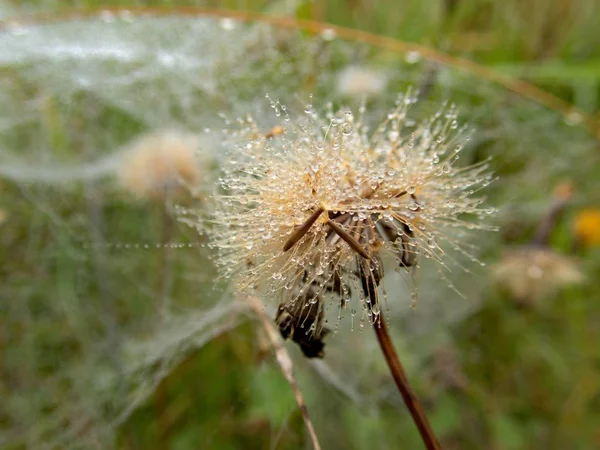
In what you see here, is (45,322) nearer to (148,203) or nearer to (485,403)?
(148,203)

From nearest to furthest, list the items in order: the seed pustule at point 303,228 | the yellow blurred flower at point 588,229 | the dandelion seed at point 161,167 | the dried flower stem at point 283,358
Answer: the seed pustule at point 303,228 < the dried flower stem at point 283,358 < the dandelion seed at point 161,167 < the yellow blurred flower at point 588,229

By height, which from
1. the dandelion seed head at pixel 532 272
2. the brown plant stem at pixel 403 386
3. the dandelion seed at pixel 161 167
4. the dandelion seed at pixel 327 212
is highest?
the dandelion seed at pixel 161 167

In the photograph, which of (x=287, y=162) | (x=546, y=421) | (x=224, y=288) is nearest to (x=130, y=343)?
(x=224, y=288)

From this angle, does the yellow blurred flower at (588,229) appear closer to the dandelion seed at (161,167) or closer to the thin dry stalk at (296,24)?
the thin dry stalk at (296,24)

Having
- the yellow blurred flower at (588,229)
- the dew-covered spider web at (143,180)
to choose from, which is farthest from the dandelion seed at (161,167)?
the yellow blurred flower at (588,229)

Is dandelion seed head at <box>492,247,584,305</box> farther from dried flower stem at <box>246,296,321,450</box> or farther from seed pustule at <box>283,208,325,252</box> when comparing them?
seed pustule at <box>283,208,325,252</box>

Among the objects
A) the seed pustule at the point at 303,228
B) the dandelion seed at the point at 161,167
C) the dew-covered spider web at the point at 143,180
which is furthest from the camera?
the dandelion seed at the point at 161,167
